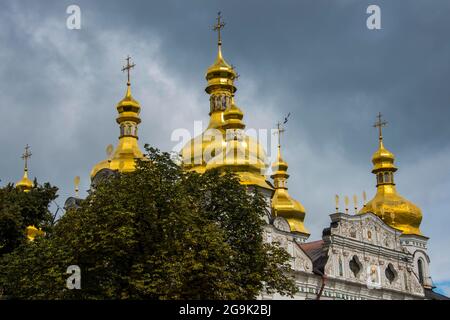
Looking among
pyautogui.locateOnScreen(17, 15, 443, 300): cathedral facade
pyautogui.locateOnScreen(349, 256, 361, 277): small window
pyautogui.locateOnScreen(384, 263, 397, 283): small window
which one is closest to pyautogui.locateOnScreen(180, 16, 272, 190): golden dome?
pyautogui.locateOnScreen(17, 15, 443, 300): cathedral facade

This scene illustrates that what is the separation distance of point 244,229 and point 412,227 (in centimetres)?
3973

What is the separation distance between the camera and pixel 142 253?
2758 cm

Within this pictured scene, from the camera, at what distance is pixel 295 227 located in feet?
207

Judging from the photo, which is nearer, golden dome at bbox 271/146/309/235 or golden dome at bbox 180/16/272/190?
golden dome at bbox 180/16/272/190

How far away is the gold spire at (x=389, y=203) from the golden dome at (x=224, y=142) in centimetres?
1491

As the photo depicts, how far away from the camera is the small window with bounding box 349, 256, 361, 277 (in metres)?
52.4

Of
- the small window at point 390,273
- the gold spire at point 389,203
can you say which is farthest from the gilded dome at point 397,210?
the small window at point 390,273

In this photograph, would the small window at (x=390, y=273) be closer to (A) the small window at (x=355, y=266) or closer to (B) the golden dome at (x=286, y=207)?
(A) the small window at (x=355, y=266)

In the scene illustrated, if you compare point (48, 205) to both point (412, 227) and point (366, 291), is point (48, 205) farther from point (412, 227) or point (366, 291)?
point (412, 227)

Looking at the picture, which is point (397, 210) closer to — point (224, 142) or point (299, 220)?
point (299, 220)

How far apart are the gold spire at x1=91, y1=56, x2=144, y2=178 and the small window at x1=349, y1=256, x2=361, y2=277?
52.4ft

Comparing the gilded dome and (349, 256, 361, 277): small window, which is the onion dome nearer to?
(349, 256, 361, 277): small window
